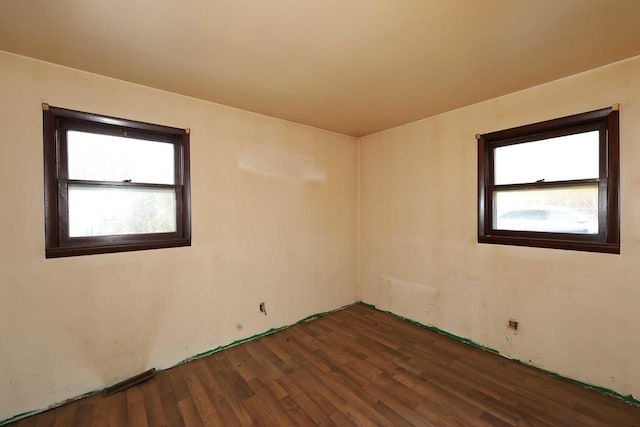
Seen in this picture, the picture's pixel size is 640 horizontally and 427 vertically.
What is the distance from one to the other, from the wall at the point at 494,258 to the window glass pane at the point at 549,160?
7.7 inches

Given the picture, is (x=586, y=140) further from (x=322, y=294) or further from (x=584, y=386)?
(x=322, y=294)

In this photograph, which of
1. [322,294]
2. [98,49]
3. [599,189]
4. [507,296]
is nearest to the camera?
[98,49]

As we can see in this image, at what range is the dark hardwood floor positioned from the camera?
69.9 inches

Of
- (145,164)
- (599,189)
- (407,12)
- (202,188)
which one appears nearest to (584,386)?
(599,189)

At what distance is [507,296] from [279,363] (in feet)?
7.26

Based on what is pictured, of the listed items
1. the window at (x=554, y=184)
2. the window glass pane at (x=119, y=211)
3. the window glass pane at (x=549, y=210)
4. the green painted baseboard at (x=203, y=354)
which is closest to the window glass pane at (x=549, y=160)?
the window at (x=554, y=184)

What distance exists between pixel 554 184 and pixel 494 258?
813 mm

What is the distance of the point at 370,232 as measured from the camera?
3.76 metres

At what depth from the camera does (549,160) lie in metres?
2.31

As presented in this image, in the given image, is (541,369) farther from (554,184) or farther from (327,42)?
(327,42)

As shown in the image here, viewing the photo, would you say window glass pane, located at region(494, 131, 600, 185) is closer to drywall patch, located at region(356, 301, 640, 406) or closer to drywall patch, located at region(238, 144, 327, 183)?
drywall patch, located at region(356, 301, 640, 406)

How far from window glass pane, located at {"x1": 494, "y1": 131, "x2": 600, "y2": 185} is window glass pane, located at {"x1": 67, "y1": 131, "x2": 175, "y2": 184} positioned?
3184mm

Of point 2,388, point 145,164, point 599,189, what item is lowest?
point 2,388

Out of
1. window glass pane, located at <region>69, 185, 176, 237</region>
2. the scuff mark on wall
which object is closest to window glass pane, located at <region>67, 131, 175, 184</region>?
window glass pane, located at <region>69, 185, 176, 237</region>
